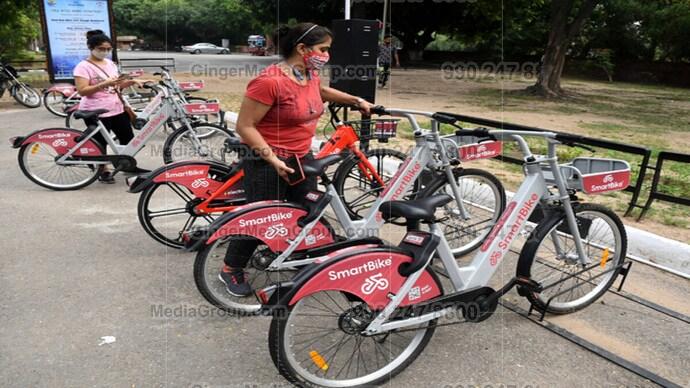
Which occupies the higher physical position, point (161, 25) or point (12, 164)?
point (161, 25)

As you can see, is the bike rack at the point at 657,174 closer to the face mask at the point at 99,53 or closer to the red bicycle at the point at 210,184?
the red bicycle at the point at 210,184

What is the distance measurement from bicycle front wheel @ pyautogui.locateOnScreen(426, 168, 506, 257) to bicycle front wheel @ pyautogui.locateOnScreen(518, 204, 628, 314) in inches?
31.1

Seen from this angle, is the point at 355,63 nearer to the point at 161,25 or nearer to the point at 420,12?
the point at 420,12

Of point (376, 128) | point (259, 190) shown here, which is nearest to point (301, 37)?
point (259, 190)

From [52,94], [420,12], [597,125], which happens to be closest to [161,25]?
[420,12]

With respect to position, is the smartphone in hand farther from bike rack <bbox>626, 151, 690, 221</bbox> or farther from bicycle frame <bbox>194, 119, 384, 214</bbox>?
bike rack <bbox>626, 151, 690, 221</bbox>

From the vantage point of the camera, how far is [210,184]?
4207 mm

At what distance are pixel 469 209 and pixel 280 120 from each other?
2213 millimetres

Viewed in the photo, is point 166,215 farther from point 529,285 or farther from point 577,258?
point 577,258

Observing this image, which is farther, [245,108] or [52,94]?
[52,94]

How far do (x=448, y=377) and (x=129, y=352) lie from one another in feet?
5.68

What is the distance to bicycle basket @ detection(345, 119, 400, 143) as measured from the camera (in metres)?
4.79

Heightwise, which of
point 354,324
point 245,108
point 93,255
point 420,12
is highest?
point 420,12

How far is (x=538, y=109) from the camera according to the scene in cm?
1498
